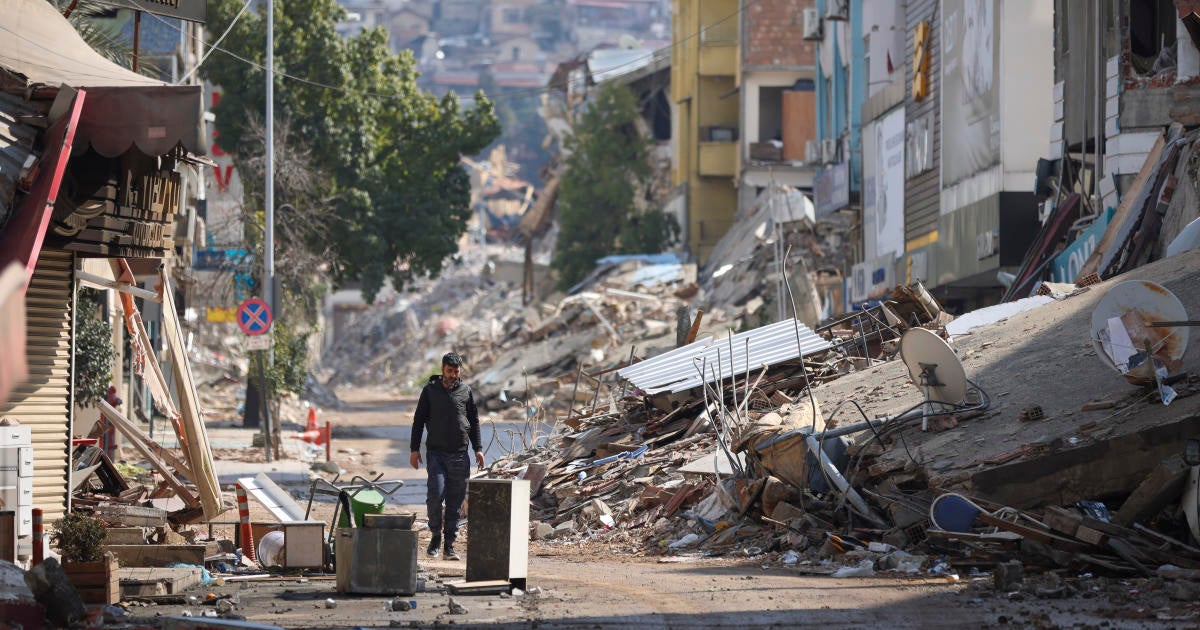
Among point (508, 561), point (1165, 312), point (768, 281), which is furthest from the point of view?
point (768, 281)

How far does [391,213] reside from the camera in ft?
153

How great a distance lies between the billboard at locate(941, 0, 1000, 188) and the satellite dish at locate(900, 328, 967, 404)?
14.1 m

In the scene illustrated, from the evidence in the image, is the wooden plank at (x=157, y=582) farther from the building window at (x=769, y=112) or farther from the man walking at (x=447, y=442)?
the building window at (x=769, y=112)

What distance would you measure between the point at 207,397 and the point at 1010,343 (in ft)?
108

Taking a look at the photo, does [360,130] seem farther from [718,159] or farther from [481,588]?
[481,588]

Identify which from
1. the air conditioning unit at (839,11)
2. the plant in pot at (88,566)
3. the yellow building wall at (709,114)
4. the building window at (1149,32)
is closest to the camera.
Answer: the plant in pot at (88,566)

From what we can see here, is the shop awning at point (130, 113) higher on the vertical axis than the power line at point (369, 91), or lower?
lower

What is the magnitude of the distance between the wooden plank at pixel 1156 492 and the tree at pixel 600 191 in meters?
49.7

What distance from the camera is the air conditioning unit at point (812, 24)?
4700 centimetres

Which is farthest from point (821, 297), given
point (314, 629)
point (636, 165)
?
point (314, 629)

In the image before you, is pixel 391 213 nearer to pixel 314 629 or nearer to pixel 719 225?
pixel 719 225

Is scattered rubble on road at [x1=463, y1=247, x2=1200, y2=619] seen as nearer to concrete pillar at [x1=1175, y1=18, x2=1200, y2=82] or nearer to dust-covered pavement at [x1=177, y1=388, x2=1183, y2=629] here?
dust-covered pavement at [x1=177, y1=388, x2=1183, y2=629]

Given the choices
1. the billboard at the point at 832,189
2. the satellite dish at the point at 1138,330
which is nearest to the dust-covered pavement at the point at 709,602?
the satellite dish at the point at 1138,330

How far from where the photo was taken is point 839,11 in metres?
42.9
